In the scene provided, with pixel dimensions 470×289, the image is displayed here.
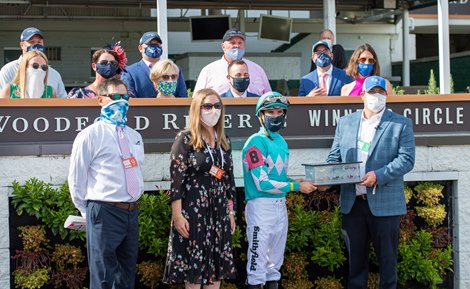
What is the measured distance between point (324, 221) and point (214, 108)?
1802 mm

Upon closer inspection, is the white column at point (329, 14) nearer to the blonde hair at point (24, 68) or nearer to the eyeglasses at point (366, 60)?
the eyeglasses at point (366, 60)

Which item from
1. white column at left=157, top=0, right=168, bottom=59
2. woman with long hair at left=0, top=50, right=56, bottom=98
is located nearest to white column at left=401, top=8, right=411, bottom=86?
white column at left=157, top=0, right=168, bottom=59

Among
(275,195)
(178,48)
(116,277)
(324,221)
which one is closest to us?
(116,277)

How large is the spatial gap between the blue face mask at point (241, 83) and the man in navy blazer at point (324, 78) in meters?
0.91

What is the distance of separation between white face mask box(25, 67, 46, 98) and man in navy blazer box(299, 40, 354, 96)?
2586 millimetres

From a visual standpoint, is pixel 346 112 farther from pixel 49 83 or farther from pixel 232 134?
pixel 49 83

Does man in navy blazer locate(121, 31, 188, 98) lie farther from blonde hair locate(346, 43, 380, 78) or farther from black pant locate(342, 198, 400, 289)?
black pant locate(342, 198, 400, 289)

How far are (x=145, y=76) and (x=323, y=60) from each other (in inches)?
70.7

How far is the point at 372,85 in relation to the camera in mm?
6473

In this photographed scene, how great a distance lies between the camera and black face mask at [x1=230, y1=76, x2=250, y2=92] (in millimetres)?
6949

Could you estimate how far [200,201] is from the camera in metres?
6.03

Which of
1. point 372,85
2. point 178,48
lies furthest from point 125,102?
point 178,48

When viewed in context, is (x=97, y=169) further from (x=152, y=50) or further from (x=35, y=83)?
(x=152, y=50)

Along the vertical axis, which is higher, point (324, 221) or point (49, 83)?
point (49, 83)
